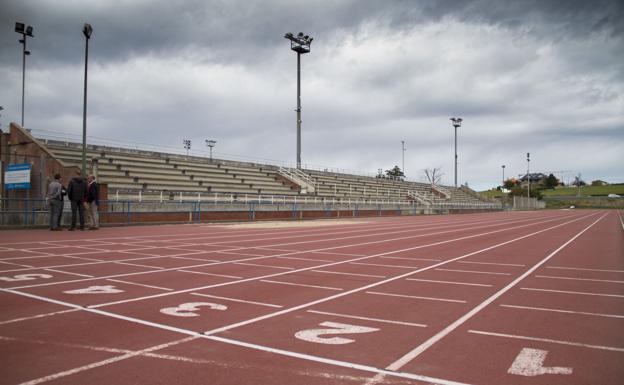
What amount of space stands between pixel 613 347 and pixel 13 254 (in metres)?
11.6

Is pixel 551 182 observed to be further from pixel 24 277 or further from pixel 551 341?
pixel 24 277

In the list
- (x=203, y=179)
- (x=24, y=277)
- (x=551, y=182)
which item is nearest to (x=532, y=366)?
(x=24, y=277)

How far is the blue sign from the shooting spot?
22.2 meters

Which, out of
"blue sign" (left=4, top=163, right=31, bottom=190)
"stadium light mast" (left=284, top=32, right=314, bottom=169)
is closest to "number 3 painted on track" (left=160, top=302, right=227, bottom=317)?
"blue sign" (left=4, top=163, right=31, bottom=190)

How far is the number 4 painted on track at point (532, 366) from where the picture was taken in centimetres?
390

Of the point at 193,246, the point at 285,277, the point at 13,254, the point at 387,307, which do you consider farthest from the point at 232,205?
the point at 387,307

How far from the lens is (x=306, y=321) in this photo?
5.44 m

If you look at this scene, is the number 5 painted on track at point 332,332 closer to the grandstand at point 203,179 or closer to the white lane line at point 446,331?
the white lane line at point 446,331

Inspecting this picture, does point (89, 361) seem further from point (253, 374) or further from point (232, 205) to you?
point (232, 205)

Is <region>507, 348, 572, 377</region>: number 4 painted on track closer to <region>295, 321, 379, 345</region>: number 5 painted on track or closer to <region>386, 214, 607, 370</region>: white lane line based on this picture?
<region>386, 214, 607, 370</region>: white lane line

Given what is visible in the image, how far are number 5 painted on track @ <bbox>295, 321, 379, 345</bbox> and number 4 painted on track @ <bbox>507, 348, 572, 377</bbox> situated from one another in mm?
1457

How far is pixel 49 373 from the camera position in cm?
376

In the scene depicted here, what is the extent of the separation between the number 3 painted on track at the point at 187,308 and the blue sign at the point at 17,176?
19.6 m

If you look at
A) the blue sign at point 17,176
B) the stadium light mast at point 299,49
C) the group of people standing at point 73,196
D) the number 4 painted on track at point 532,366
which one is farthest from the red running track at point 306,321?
the stadium light mast at point 299,49
